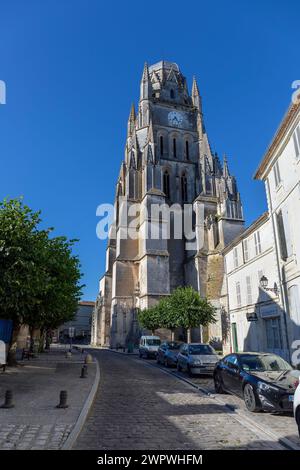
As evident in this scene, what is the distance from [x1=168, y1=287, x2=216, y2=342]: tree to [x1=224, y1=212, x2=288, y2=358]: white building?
5.19m

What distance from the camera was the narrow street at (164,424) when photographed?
5.29 m

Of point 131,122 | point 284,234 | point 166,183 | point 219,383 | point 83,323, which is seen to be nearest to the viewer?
point 219,383

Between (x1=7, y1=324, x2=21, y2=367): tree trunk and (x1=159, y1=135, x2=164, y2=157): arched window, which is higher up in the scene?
(x1=159, y1=135, x2=164, y2=157): arched window

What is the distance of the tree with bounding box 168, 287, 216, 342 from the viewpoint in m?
28.0

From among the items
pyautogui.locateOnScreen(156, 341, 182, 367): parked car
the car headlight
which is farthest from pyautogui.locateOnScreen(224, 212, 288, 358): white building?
the car headlight

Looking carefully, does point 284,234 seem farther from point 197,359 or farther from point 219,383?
point 219,383

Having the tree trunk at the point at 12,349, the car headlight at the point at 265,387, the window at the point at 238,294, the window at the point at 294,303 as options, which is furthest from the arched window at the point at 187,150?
the car headlight at the point at 265,387

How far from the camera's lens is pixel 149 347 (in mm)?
26047

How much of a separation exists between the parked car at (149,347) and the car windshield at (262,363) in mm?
17405

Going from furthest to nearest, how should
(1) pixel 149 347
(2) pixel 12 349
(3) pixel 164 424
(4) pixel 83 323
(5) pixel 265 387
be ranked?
(4) pixel 83 323, (1) pixel 149 347, (2) pixel 12 349, (5) pixel 265 387, (3) pixel 164 424

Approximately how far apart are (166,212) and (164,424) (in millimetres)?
36381

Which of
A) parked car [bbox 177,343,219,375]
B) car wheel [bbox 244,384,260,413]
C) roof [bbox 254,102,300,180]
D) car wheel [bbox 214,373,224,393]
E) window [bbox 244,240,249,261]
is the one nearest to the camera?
car wheel [bbox 244,384,260,413]

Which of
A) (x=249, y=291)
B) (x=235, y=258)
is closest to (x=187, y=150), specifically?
(x=235, y=258)

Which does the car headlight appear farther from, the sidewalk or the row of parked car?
the sidewalk
